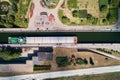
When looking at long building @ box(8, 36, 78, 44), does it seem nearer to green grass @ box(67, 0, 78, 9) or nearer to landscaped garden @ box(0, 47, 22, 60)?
landscaped garden @ box(0, 47, 22, 60)

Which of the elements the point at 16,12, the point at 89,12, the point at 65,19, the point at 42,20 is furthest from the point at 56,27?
the point at 16,12

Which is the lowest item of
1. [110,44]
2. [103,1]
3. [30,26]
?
[110,44]

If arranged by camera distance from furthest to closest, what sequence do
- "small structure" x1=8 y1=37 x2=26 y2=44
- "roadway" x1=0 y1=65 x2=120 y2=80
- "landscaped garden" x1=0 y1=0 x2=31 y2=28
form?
"landscaped garden" x1=0 y1=0 x2=31 y2=28
"small structure" x1=8 y1=37 x2=26 y2=44
"roadway" x1=0 y1=65 x2=120 y2=80

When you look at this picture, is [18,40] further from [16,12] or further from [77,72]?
[77,72]

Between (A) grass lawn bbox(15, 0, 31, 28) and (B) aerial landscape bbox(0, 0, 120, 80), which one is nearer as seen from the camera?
(B) aerial landscape bbox(0, 0, 120, 80)

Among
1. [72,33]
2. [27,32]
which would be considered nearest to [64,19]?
[72,33]

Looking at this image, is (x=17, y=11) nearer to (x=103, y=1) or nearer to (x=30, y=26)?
(x=30, y=26)

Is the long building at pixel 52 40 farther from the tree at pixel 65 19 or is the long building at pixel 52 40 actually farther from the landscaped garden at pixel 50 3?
the landscaped garden at pixel 50 3

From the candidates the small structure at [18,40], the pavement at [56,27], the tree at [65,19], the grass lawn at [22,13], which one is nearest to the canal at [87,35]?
the pavement at [56,27]

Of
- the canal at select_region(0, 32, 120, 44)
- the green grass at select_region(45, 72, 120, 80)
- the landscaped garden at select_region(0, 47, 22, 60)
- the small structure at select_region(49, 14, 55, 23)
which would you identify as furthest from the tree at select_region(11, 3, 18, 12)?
the green grass at select_region(45, 72, 120, 80)
